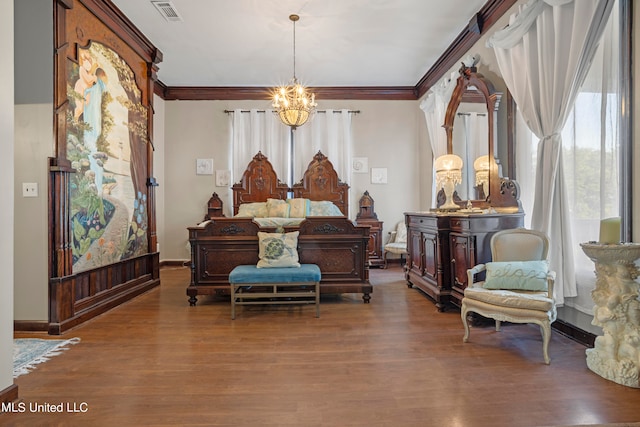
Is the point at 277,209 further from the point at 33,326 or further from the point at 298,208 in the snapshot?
the point at 33,326

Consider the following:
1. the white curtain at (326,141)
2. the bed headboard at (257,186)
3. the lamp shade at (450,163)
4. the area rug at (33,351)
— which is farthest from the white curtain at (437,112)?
the area rug at (33,351)

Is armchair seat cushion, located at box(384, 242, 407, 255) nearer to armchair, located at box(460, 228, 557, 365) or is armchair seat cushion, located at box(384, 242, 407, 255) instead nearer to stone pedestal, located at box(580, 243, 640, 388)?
armchair, located at box(460, 228, 557, 365)

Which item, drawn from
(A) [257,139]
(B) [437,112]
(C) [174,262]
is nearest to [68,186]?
(C) [174,262]

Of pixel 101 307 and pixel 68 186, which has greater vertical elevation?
pixel 68 186

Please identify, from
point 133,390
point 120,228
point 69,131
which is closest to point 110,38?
point 69,131

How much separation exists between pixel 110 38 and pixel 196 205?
11.2 ft

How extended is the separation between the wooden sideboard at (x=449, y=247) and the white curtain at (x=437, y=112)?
4.76 feet

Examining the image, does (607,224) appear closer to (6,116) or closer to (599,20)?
(599,20)

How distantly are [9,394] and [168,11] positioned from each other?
4.07 meters

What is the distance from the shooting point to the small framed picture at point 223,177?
23.3 ft

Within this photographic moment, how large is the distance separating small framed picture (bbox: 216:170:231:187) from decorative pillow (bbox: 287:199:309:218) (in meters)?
1.74

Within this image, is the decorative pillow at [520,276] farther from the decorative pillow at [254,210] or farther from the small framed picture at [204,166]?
the small framed picture at [204,166]

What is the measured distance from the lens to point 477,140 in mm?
4539

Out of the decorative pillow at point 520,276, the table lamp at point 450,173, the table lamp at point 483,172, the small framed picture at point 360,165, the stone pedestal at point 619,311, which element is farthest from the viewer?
the small framed picture at point 360,165
